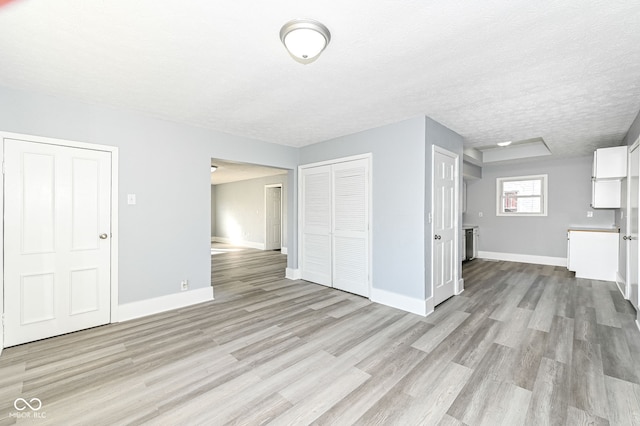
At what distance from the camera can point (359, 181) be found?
4.21 metres

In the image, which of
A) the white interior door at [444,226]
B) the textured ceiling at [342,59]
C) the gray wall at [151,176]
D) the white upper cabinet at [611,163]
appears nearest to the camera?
the textured ceiling at [342,59]

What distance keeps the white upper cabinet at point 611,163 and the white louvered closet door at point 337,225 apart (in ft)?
13.0

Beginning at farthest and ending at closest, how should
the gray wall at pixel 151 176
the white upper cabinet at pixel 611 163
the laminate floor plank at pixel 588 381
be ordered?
1. the white upper cabinet at pixel 611 163
2. the gray wall at pixel 151 176
3. the laminate floor plank at pixel 588 381

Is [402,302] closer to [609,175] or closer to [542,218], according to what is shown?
[609,175]

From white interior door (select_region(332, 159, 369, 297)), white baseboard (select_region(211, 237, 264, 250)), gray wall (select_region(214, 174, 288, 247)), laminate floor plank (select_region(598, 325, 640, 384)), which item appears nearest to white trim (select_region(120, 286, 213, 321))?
white interior door (select_region(332, 159, 369, 297))

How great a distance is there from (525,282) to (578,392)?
11.2 ft

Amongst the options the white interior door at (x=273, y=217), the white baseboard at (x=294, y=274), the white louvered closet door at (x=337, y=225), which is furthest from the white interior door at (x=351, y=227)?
the white interior door at (x=273, y=217)

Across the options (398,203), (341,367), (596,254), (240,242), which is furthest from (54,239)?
(596,254)

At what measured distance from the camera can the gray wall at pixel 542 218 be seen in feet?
19.7

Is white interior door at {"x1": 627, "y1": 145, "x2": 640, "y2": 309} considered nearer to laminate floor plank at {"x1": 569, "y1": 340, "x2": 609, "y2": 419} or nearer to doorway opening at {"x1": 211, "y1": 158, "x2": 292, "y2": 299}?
laminate floor plank at {"x1": 569, "y1": 340, "x2": 609, "y2": 419}

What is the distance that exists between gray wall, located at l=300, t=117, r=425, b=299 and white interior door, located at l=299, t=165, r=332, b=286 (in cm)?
89

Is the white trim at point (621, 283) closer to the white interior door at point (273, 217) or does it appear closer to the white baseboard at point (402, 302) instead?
the white baseboard at point (402, 302)

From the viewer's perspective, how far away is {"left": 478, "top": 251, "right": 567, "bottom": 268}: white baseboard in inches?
248

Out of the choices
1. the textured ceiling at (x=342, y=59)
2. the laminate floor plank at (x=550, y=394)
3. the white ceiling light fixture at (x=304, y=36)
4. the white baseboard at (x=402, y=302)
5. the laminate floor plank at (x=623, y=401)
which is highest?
the textured ceiling at (x=342, y=59)
